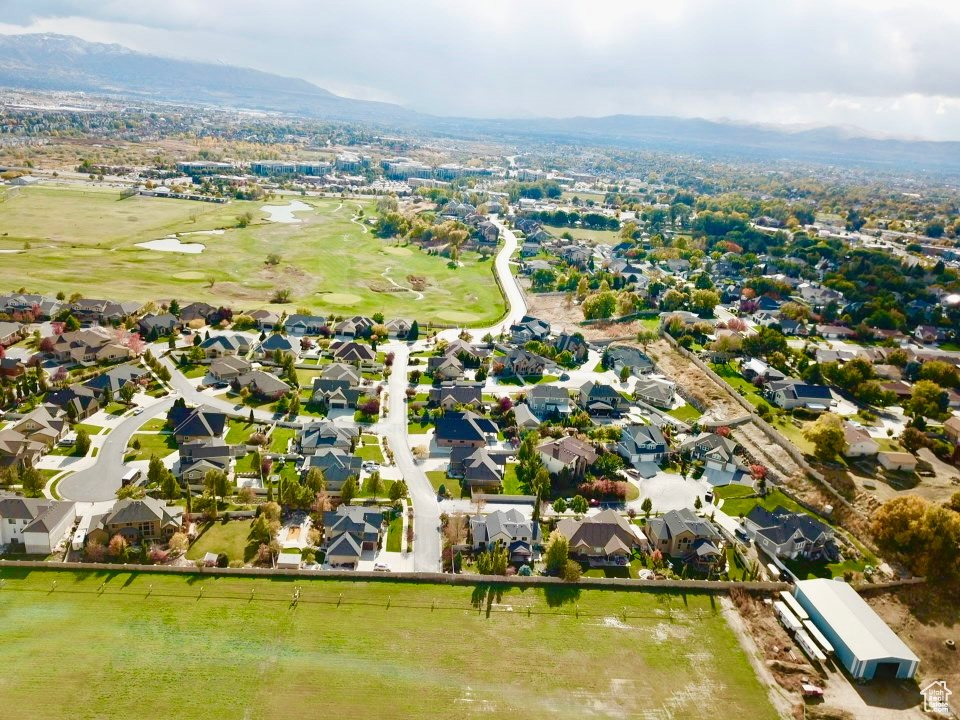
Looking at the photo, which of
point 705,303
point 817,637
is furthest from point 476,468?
point 705,303

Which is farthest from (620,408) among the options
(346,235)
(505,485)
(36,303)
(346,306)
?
(346,235)

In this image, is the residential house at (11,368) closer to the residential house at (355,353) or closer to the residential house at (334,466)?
the residential house at (355,353)

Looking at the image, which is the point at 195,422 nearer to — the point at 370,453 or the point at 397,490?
the point at 370,453

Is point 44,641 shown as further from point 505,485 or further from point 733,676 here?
point 733,676

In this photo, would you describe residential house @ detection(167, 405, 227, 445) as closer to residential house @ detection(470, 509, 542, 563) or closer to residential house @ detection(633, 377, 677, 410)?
residential house @ detection(470, 509, 542, 563)

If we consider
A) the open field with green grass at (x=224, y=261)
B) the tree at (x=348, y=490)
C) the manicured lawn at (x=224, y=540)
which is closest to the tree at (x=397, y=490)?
the tree at (x=348, y=490)

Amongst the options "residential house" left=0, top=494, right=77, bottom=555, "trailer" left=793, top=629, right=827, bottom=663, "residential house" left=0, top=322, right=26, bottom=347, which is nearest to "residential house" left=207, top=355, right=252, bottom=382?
"residential house" left=0, top=322, right=26, bottom=347
